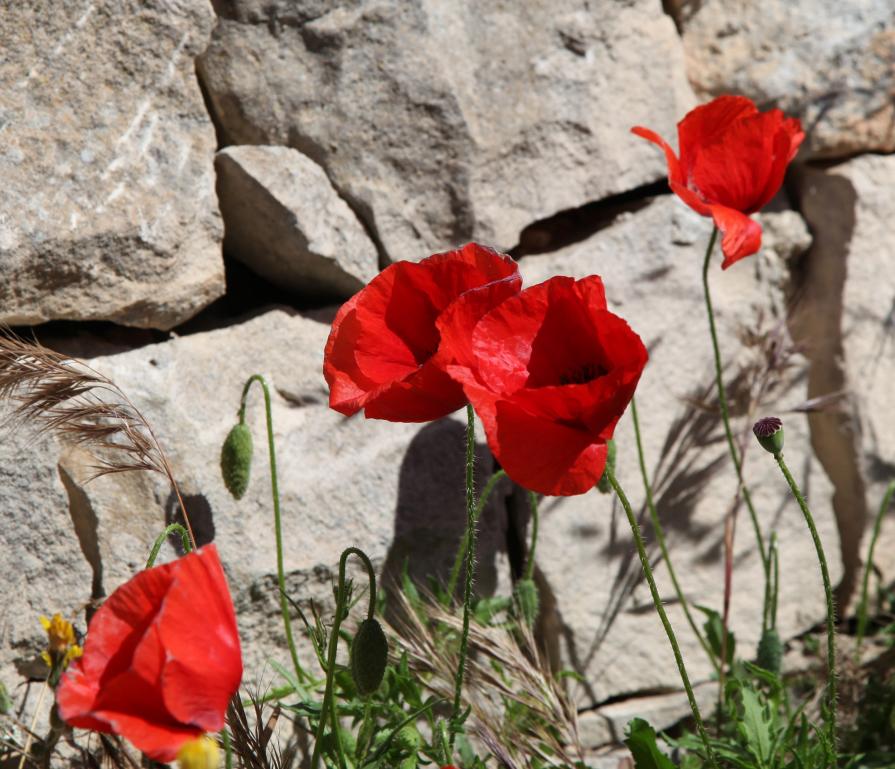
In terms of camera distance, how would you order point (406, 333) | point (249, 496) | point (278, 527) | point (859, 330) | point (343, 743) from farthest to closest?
point (859, 330), point (249, 496), point (278, 527), point (343, 743), point (406, 333)

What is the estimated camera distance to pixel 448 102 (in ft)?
7.86

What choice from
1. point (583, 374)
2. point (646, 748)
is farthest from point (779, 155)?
point (646, 748)

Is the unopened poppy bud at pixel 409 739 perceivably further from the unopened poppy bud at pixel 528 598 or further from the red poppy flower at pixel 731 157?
the red poppy flower at pixel 731 157

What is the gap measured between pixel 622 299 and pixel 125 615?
5.43ft

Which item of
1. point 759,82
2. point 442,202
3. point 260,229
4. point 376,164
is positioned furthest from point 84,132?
point 759,82

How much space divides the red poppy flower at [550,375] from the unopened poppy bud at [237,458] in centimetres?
77

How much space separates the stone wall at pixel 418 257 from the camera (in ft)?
6.81

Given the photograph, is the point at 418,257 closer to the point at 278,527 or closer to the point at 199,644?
the point at 278,527

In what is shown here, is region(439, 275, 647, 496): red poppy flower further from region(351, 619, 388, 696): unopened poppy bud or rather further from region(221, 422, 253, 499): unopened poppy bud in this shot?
region(221, 422, 253, 499): unopened poppy bud

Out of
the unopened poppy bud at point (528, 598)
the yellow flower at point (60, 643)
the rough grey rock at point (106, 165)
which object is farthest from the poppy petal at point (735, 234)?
the yellow flower at point (60, 643)

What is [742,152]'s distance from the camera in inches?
76.9

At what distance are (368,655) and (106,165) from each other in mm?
1160

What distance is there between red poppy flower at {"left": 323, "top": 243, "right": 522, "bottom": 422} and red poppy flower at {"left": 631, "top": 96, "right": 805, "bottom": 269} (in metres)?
0.61

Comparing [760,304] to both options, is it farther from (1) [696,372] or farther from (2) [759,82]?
(2) [759,82]
